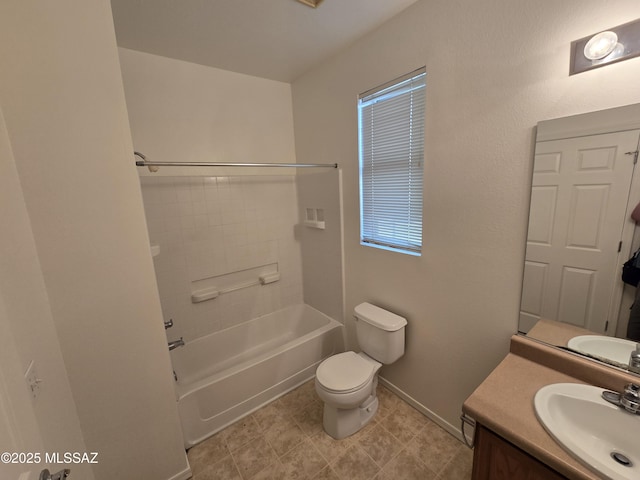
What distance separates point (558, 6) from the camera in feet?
3.38

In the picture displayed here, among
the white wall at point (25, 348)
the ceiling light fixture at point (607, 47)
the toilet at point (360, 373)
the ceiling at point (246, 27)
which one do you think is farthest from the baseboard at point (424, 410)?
the ceiling at point (246, 27)

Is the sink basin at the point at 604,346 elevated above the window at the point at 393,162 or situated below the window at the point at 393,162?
below

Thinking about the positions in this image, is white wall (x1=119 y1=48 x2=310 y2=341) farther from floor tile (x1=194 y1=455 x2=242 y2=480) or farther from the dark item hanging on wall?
the dark item hanging on wall

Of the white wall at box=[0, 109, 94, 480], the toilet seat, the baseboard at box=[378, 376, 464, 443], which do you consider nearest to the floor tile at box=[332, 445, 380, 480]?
the toilet seat

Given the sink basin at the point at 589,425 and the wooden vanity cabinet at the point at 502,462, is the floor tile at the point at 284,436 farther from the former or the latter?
the sink basin at the point at 589,425

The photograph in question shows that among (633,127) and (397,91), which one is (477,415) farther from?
(397,91)

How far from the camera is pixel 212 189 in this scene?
7.47 ft

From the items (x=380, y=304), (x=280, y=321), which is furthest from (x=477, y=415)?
(x=280, y=321)

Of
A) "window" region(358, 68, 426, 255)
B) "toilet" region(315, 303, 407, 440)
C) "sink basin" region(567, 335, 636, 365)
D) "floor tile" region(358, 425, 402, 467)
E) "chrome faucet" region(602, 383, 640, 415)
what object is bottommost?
"floor tile" region(358, 425, 402, 467)

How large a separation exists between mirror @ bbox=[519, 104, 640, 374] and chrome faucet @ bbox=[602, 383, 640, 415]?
0.13 meters

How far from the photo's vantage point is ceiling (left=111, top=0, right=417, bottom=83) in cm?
145

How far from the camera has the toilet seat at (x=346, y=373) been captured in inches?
64.1

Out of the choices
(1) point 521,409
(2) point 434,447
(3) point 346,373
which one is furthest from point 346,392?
(1) point 521,409

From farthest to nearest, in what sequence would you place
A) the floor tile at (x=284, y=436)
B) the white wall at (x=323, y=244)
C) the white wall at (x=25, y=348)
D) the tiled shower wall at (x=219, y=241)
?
the white wall at (x=323, y=244) → the tiled shower wall at (x=219, y=241) → the floor tile at (x=284, y=436) → the white wall at (x=25, y=348)
